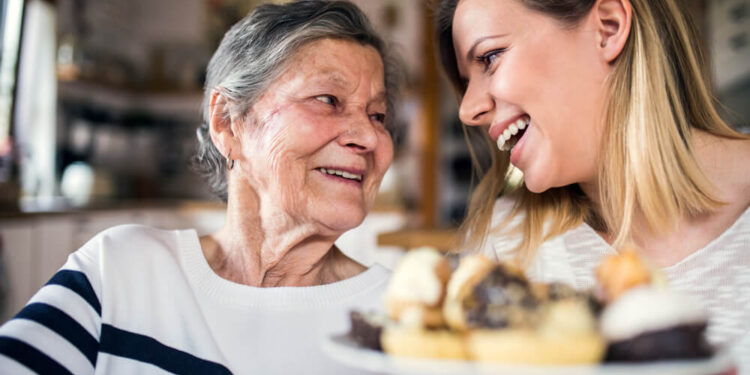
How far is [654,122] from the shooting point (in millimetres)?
1038

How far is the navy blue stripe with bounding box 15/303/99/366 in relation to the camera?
0.86m

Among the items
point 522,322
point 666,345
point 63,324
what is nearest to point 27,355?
point 63,324

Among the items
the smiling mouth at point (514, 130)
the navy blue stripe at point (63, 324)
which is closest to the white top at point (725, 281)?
the smiling mouth at point (514, 130)

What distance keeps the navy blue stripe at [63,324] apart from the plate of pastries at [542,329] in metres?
0.57

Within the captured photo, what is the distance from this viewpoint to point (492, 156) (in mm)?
1412

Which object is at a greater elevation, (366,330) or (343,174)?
(343,174)

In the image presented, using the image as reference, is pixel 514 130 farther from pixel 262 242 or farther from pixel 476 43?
pixel 262 242

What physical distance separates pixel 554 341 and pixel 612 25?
0.85 m

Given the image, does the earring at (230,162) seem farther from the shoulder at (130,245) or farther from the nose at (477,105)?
the nose at (477,105)

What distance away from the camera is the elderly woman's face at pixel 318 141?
1.03m

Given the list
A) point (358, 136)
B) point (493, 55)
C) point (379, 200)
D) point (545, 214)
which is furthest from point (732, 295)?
point (379, 200)

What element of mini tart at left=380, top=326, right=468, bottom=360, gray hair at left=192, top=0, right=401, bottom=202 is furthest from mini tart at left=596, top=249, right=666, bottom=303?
gray hair at left=192, top=0, right=401, bottom=202

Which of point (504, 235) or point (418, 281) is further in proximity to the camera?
point (504, 235)

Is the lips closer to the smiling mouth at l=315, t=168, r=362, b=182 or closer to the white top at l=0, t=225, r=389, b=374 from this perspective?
the smiling mouth at l=315, t=168, r=362, b=182
